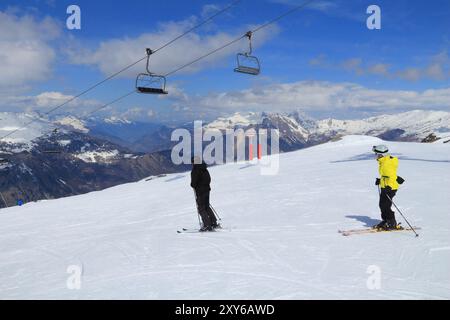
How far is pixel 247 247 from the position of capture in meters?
11.5

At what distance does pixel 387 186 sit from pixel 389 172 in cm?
41

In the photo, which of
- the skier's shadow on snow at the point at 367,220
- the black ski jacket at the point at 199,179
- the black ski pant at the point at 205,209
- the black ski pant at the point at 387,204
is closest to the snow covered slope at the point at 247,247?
the skier's shadow on snow at the point at 367,220

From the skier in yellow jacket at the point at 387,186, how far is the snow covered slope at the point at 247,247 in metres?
0.78

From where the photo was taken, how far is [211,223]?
14164mm

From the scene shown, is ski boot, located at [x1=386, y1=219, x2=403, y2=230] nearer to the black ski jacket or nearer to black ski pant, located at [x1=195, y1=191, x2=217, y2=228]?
black ski pant, located at [x1=195, y1=191, x2=217, y2=228]

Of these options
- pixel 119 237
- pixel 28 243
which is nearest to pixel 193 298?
pixel 119 237

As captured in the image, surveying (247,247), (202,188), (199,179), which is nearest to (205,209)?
(202,188)

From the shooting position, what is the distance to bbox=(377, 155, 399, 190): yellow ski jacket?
12226 millimetres

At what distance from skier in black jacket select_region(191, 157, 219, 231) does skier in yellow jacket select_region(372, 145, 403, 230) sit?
5298 millimetres

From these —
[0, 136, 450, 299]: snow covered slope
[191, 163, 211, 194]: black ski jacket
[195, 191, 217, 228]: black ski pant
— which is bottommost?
[0, 136, 450, 299]: snow covered slope

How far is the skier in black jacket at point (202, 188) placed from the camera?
13.9m

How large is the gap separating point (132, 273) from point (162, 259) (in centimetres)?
122

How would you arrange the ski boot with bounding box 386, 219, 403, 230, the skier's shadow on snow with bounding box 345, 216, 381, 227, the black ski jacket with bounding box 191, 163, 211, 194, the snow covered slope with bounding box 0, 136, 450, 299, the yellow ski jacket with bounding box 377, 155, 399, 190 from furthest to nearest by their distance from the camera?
the black ski jacket with bounding box 191, 163, 211, 194 < the skier's shadow on snow with bounding box 345, 216, 381, 227 < the yellow ski jacket with bounding box 377, 155, 399, 190 < the ski boot with bounding box 386, 219, 403, 230 < the snow covered slope with bounding box 0, 136, 450, 299

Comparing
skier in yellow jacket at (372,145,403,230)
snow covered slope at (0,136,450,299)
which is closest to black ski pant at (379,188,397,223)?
skier in yellow jacket at (372,145,403,230)
